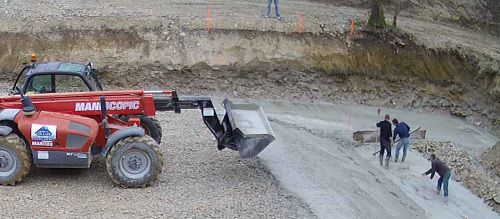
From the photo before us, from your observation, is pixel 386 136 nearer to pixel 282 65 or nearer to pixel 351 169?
pixel 351 169

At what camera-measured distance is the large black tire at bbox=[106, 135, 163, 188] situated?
1146 cm

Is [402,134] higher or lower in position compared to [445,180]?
higher

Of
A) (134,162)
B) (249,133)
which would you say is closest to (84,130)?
(134,162)

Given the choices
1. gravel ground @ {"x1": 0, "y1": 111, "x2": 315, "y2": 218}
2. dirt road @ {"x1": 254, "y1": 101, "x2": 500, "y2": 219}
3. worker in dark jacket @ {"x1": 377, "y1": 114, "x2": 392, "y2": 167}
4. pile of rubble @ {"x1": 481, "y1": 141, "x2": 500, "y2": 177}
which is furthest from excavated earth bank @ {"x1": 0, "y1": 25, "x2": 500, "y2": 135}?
gravel ground @ {"x1": 0, "y1": 111, "x2": 315, "y2": 218}

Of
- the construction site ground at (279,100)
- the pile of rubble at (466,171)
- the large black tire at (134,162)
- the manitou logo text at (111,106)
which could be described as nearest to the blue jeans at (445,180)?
the construction site ground at (279,100)

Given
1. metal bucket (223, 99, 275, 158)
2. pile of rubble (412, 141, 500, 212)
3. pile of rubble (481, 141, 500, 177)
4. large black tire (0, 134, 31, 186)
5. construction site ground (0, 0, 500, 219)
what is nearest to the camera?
large black tire (0, 134, 31, 186)

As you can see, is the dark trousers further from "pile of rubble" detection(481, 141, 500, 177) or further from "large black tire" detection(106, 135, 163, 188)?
"large black tire" detection(106, 135, 163, 188)

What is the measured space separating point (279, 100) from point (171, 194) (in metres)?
10.7

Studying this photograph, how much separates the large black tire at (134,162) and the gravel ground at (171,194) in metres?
0.20

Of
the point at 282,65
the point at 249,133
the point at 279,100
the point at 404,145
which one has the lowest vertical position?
the point at 279,100

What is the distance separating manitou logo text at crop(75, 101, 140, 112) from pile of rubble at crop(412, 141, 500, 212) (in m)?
9.07

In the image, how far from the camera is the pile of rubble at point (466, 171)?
51.4 feet

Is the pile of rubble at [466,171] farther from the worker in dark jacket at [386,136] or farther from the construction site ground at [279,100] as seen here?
the worker in dark jacket at [386,136]

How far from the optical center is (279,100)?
71.6 feet
